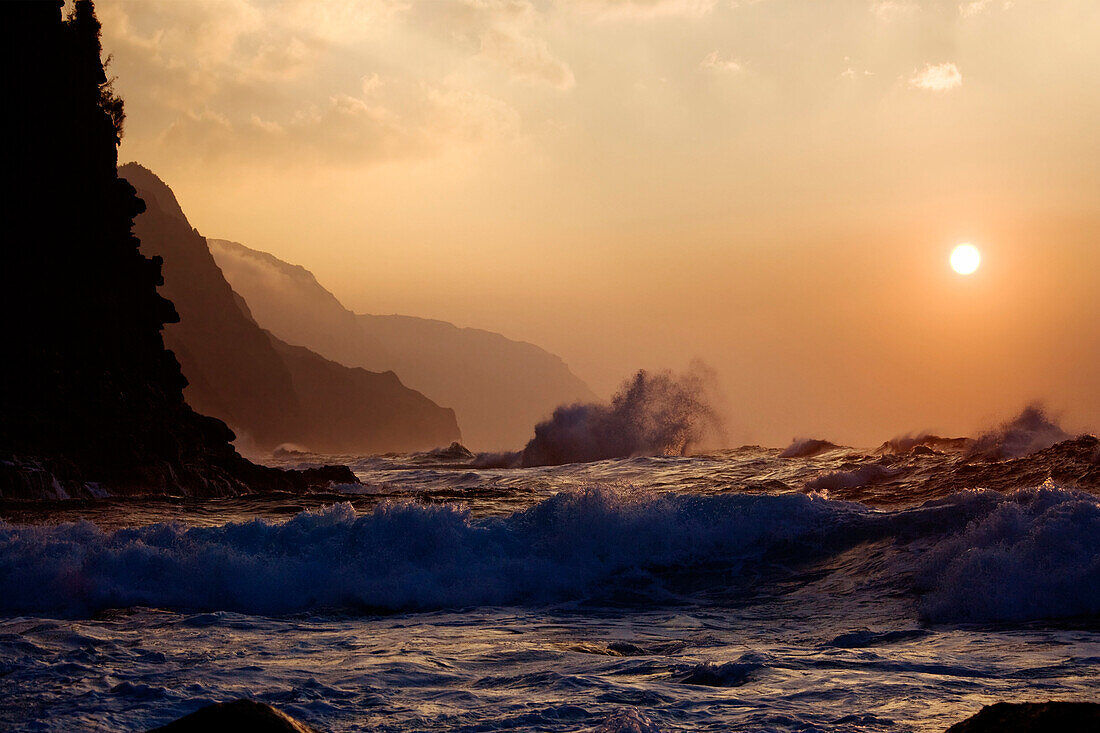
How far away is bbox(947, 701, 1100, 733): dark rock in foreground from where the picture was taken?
12.5ft

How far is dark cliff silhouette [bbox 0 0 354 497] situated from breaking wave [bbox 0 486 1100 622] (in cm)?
803

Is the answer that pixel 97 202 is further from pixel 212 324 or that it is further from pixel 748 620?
pixel 212 324

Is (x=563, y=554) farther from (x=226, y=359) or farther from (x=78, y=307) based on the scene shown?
(x=226, y=359)

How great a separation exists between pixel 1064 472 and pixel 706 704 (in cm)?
1286

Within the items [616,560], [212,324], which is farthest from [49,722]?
[212,324]

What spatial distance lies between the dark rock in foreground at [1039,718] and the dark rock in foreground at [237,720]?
3.16m

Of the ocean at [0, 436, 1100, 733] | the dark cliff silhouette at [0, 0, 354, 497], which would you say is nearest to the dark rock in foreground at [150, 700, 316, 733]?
the ocean at [0, 436, 1100, 733]

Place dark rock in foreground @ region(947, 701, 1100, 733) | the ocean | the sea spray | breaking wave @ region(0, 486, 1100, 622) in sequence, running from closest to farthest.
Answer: dark rock in foreground @ region(947, 701, 1100, 733) < the ocean < breaking wave @ region(0, 486, 1100, 622) < the sea spray

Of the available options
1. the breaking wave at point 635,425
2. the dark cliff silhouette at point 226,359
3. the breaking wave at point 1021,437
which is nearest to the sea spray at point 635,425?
the breaking wave at point 635,425

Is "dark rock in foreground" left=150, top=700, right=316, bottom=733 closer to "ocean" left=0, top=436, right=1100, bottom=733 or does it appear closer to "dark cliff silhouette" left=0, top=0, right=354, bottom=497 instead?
"ocean" left=0, top=436, right=1100, bottom=733

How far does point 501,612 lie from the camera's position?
10.1 meters

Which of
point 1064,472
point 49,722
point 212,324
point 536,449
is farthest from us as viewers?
point 212,324

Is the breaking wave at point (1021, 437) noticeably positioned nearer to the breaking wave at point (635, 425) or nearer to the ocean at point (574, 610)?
the ocean at point (574, 610)

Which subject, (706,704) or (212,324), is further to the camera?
(212,324)
